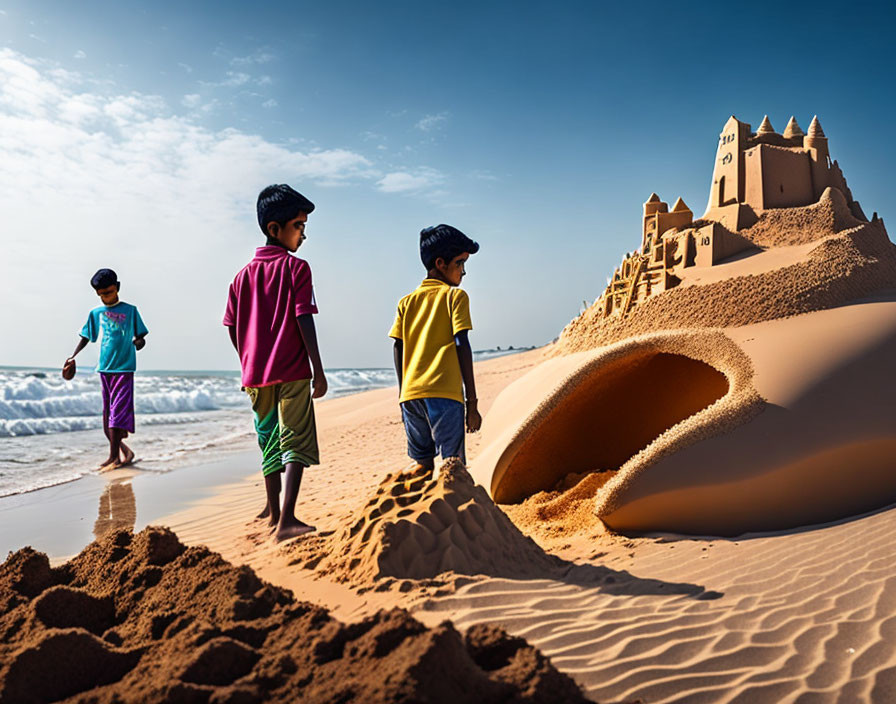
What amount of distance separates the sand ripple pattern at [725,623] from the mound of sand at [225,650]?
0.68 meters

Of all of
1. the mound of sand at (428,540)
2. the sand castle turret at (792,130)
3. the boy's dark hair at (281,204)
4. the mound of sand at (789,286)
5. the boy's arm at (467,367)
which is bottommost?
the mound of sand at (428,540)

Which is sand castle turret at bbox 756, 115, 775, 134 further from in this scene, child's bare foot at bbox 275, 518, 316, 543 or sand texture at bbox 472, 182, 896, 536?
child's bare foot at bbox 275, 518, 316, 543

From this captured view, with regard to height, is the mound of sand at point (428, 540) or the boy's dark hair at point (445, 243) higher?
Result: the boy's dark hair at point (445, 243)

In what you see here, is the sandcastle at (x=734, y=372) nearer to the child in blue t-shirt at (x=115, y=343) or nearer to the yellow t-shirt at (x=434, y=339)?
the yellow t-shirt at (x=434, y=339)

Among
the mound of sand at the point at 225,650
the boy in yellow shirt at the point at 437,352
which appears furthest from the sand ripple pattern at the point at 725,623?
the boy in yellow shirt at the point at 437,352

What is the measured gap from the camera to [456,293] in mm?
4262

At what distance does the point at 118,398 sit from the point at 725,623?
25.0 ft

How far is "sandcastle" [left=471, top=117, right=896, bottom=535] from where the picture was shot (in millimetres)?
4234

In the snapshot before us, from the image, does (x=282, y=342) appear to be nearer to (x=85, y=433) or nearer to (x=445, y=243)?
(x=445, y=243)

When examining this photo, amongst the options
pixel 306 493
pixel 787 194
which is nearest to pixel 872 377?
pixel 787 194

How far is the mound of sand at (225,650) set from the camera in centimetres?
175

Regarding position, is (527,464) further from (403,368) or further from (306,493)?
(306,493)

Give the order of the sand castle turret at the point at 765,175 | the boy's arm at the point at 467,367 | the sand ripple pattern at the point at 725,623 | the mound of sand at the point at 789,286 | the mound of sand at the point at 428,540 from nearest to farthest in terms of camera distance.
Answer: the sand ripple pattern at the point at 725,623, the mound of sand at the point at 428,540, the boy's arm at the point at 467,367, the mound of sand at the point at 789,286, the sand castle turret at the point at 765,175

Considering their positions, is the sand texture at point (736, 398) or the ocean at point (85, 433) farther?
the ocean at point (85, 433)
